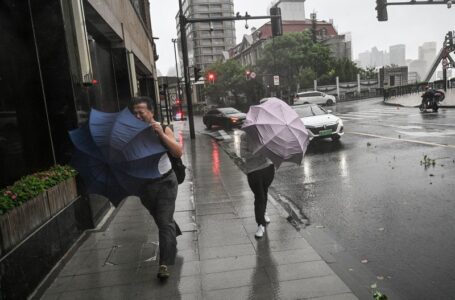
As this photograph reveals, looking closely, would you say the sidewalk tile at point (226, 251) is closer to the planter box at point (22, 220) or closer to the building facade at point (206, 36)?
the planter box at point (22, 220)

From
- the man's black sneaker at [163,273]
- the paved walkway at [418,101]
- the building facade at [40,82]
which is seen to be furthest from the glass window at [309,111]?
the paved walkway at [418,101]

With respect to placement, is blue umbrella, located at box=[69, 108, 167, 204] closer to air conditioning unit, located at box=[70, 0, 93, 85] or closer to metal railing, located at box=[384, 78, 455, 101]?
air conditioning unit, located at box=[70, 0, 93, 85]

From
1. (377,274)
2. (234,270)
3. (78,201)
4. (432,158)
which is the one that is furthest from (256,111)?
(432,158)

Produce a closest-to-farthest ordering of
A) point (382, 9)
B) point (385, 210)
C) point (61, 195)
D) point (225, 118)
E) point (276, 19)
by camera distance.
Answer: point (61, 195) < point (385, 210) < point (276, 19) < point (382, 9) < point (225, 118)

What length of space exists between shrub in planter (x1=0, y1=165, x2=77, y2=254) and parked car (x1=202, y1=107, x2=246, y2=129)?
64.2 feet

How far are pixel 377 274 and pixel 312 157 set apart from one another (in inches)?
307

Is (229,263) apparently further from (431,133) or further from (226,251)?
(431,133)

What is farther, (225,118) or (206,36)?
(206,36)

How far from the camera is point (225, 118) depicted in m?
25.5

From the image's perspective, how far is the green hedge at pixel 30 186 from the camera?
3779mm

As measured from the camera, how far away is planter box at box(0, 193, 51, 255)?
3.52 metres

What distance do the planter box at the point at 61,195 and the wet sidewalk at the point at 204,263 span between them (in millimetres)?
647

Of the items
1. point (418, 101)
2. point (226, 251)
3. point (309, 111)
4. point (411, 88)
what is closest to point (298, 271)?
point (226, 251)

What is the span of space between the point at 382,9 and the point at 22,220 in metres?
19.8
